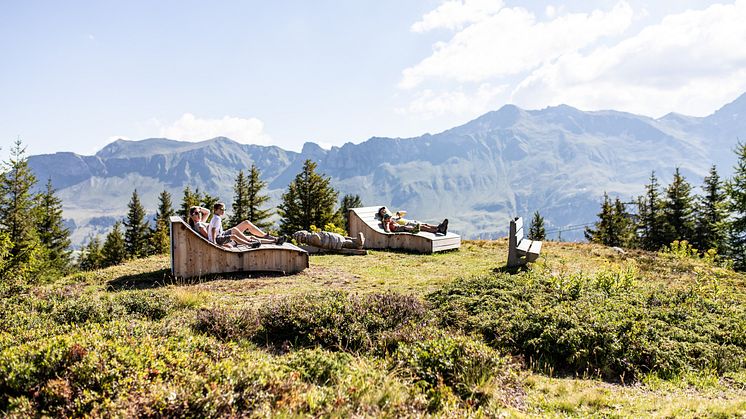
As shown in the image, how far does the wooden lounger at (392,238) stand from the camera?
17.3 metres

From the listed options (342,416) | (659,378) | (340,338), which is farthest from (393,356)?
(659,378)

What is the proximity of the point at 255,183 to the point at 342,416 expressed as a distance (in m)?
43.6

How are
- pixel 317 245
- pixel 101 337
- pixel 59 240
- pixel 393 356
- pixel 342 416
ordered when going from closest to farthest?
1. pixel 342 416
2. pixel 101 337
3. pixel 393 356
4. pixel 317 245
5. pixel 59 240

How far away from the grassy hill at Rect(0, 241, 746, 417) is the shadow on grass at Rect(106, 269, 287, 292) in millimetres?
598

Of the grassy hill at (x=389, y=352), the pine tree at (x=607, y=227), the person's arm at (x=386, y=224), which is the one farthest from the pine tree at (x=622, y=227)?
the grassy hill at (x=389, y=352)

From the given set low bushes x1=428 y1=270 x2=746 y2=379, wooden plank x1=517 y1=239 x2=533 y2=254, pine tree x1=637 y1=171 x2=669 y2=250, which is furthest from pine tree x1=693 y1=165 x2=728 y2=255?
low bushes x1=428 y1=270 x2=746 y2=379

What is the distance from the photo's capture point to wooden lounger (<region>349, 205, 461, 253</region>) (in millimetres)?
17266

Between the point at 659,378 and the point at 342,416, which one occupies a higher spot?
the point at 342,416

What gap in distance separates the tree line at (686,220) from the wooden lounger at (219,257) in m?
23.8

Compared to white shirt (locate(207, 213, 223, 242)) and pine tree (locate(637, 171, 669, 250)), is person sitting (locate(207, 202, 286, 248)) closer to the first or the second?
white shirt (locate(207, 213, 223, 242))

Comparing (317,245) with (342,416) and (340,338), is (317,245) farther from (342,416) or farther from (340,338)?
(342,416)

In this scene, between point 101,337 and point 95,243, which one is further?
point 95,243

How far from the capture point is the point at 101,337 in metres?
4.32

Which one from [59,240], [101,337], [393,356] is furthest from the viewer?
[59,240]
